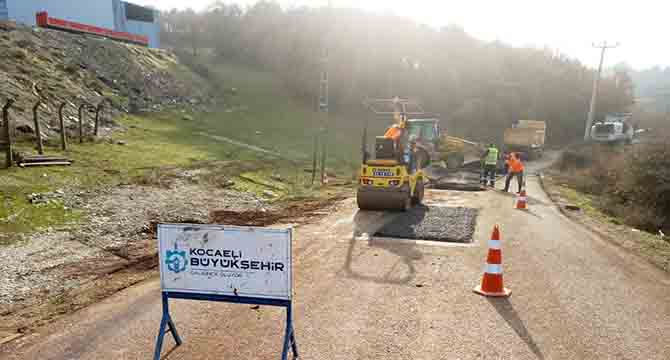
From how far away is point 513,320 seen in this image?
5.63 meters

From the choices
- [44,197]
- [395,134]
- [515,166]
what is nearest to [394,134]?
[395,134]

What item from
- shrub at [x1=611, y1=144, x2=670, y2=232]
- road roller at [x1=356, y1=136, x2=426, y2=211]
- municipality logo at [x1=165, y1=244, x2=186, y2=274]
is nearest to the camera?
municipality logo at [x1=165, y1=244, x2=186, y2=274]

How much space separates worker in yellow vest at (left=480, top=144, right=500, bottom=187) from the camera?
18328 mm

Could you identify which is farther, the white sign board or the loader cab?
the loader cab

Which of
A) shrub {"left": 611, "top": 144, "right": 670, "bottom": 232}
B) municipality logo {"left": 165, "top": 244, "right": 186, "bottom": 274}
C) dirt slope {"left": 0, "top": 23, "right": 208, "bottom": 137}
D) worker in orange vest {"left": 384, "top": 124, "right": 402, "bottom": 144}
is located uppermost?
dirt slope {"left": 0, "top": 23, "right": 208, "bottom": 137}

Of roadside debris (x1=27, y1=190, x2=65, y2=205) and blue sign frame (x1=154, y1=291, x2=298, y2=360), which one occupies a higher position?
blue sign frame (x1=154, y1=291, x2=298, y2=360)

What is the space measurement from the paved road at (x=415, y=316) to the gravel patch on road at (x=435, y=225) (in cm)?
101

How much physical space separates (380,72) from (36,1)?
30.9m

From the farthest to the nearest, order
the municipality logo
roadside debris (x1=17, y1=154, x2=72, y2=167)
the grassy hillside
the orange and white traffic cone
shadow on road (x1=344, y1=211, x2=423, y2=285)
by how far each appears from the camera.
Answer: roadside debris (x1=17, y1=154, x2=72, y2=167) < the grassy hillside < shadow on road (x1=344, y1=211, x2=423, y2=285) < the orange and white traffic cone < the municipality logo

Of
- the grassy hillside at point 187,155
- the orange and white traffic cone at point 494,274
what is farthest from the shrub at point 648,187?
the grassy hillside at point 187,155

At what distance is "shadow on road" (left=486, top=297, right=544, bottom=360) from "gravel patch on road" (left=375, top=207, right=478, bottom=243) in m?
3.03

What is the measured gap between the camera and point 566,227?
10852 millimetres

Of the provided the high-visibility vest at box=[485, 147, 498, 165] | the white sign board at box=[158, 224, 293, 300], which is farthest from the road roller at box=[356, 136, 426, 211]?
the high-visibility vest at box=[485, 147, 498, 165]

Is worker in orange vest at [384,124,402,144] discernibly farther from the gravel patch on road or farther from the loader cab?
the loader cab
